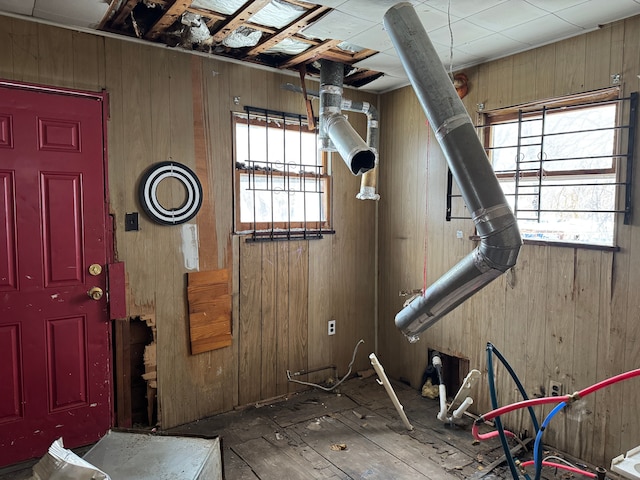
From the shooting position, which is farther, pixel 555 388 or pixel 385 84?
pixel 385 84

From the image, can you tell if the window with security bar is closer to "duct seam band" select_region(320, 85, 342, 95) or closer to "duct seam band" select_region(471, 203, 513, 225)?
"duct seam band" select_region(471, 203, 513, 225)

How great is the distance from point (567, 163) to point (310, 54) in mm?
1659

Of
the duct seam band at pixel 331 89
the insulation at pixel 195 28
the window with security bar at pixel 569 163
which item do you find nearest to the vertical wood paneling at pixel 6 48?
the insulation at pixel 195 28

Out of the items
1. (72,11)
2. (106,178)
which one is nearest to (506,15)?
(72,11)

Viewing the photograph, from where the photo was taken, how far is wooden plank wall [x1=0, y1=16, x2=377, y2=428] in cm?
244

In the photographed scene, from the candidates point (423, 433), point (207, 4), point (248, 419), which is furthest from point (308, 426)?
point (207, 4)

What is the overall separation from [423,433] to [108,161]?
2460 millimetres

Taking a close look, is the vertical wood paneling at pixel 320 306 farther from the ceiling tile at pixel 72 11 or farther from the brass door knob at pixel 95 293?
the ceiling tile at pixel 72 11

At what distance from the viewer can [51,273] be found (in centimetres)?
235

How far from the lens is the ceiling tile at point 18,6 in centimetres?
207

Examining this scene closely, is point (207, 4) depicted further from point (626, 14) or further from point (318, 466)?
point (318, 466)

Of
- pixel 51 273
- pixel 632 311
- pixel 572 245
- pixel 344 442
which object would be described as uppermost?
pixel 572 245

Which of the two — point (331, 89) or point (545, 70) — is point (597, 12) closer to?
point (545, 70)

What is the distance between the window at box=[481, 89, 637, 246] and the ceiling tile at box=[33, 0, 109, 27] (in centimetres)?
228
